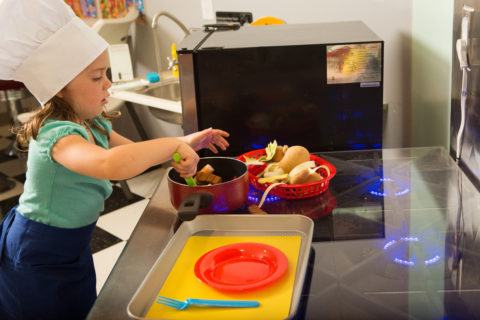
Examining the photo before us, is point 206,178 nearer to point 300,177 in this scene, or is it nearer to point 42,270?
point 300,177

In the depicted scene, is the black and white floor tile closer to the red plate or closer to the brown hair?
the brown hair

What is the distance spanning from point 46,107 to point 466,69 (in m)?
0.84

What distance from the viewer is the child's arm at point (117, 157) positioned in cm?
95

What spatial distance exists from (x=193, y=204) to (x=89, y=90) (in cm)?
33

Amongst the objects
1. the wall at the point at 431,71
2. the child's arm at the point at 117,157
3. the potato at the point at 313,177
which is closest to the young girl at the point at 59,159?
the child's arm at the point at 117,157

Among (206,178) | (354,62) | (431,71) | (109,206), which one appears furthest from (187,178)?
(109,206)

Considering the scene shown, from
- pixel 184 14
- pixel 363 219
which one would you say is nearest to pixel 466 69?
pixel 363 219

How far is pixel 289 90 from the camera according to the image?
130 cm

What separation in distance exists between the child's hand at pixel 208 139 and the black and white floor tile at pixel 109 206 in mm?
1020

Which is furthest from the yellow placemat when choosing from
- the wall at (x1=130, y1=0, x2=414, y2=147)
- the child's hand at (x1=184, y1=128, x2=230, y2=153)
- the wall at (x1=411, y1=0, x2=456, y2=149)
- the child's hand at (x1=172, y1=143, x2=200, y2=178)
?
the wall at (x1=130, y1=0, x2=414, y2=147)

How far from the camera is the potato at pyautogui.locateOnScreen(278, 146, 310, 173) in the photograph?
1142 mm

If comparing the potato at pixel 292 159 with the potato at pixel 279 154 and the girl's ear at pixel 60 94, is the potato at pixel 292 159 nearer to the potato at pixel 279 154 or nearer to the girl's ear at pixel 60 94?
the potato at pixel 279 154

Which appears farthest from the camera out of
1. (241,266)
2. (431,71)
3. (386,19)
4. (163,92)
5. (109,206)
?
(109,206)

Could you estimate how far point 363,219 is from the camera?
98 centimetres
